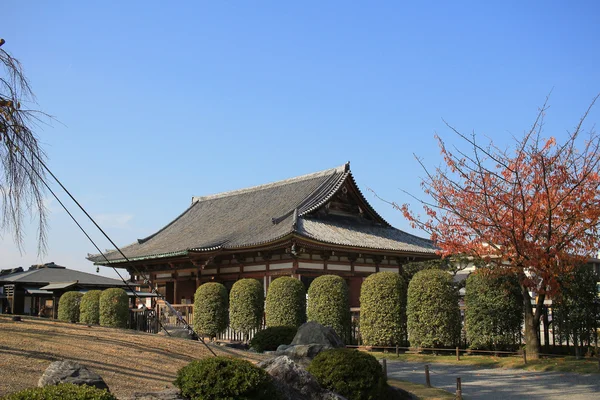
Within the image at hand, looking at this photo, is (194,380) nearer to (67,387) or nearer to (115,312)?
(67,387)

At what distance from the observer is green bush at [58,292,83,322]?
2503 centimetres

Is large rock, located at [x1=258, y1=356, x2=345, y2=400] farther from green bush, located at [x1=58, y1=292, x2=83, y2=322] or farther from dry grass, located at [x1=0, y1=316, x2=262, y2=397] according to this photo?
green bush, located at [x1=58, y1=292, x2=83, y2=322]

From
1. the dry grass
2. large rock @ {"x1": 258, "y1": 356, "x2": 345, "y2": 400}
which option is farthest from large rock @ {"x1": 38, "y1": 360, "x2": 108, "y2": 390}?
large rock @ {"x1": 258, "y1": 356, "x2": 345, "y2": 400}

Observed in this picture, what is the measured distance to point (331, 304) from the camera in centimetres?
1988

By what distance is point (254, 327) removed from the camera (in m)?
21.7

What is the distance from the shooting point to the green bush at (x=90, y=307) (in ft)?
78.2

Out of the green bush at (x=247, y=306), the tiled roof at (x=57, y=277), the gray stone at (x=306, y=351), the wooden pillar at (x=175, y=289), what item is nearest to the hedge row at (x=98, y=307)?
the tiled roof at (x=57, y=277)

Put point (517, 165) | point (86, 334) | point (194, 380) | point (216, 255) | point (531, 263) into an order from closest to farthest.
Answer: point (194, 380)
point (86, 334)
point (531, 263)
point (517, 165)
point (216, 255)

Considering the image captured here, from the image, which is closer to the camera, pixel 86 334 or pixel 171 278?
pixel 86 334

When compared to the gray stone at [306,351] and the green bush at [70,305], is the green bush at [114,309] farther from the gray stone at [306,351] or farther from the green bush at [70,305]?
the gray stone at [306,351]

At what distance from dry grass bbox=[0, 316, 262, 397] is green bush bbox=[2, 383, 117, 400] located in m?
1.55

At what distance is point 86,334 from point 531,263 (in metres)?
10.6

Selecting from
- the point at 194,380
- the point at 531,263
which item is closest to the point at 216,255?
the point at 531,263

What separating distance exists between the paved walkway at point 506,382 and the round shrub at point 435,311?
6.68 ft
